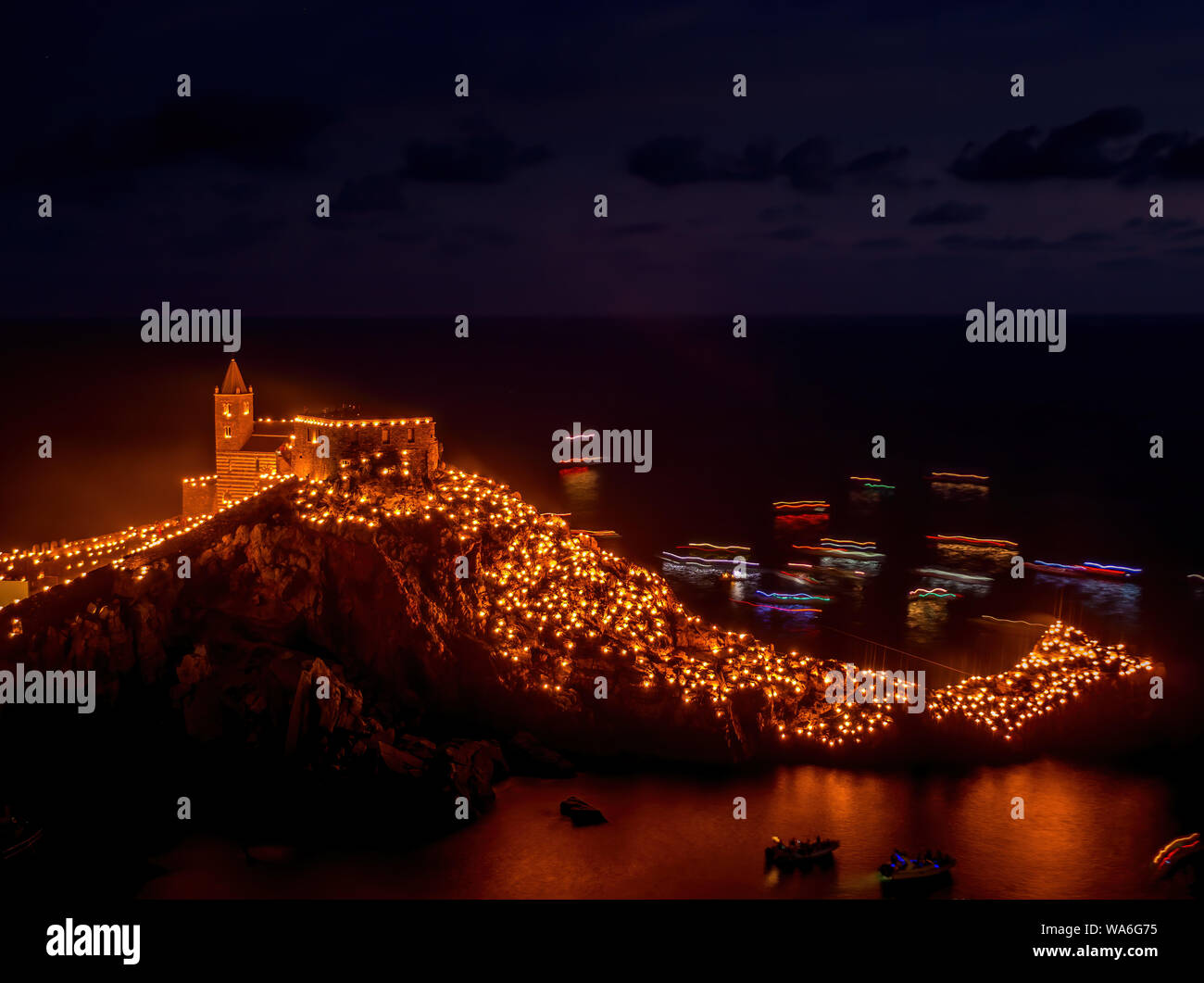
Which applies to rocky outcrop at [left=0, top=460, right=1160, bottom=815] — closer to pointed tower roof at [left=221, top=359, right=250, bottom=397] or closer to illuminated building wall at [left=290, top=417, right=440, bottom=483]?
illuminated building wall at [left=290, top=417, right=440, bottom=483]

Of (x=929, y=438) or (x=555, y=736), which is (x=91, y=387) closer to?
(x=929, y=438)

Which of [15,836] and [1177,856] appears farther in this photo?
[1177,856]

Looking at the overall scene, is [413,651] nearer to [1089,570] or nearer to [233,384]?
[233,384]
